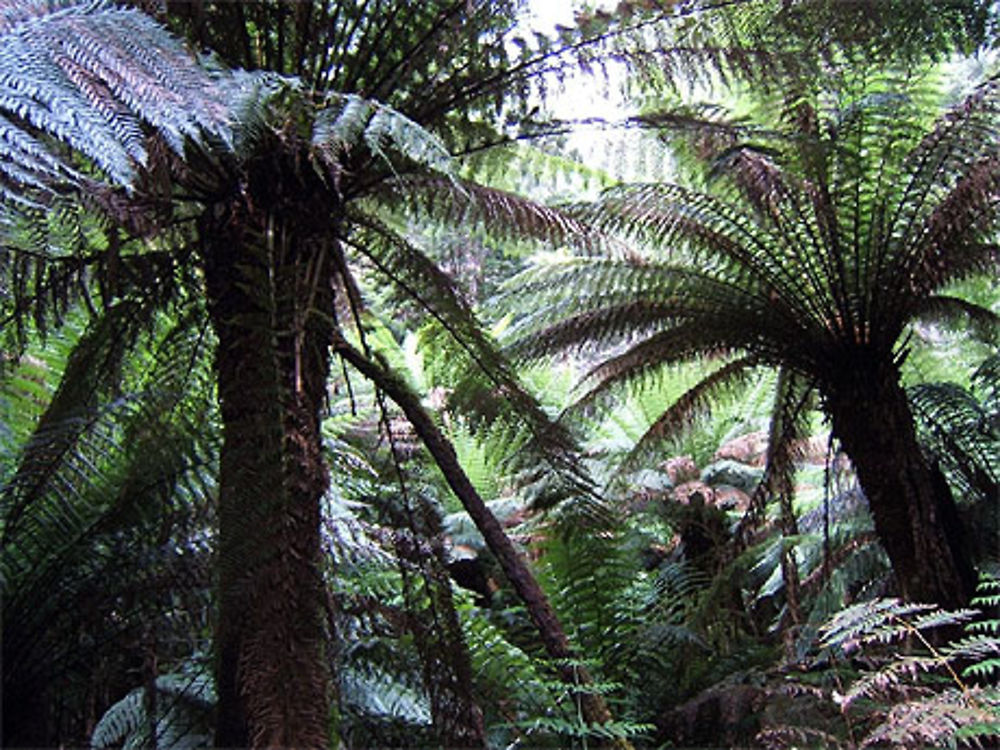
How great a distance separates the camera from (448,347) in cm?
214

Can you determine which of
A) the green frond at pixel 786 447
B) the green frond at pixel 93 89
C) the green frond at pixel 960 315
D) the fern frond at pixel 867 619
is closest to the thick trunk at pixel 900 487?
the green frond at pixel 786 447

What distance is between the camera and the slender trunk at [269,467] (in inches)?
45.0

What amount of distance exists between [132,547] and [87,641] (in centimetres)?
21

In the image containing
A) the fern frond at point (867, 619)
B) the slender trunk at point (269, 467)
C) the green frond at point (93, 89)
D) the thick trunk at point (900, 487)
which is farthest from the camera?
the thick trunk at point (900, 487)

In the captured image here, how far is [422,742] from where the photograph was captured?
200 cm

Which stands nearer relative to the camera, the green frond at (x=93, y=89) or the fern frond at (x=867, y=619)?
the green frond at (x=93, y=89)

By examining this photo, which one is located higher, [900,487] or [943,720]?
[900,487]

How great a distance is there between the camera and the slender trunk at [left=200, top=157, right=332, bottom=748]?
1144 millimetres

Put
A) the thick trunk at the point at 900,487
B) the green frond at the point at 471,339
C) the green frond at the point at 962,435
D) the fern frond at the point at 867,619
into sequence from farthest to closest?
the green frond at the point at 962,435, the thick trunk at the point at 900,487, the green frond at the point at 471,339, the fern frond at the point at 867,619

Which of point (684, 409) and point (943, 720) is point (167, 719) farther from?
Answer: point (684, 409)

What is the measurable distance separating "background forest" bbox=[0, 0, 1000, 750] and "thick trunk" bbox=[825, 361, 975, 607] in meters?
0.01

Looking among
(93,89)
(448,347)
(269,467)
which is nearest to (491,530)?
(269,467)

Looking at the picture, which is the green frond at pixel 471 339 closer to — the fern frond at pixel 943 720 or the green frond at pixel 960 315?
the fern frond at pixel 943 720

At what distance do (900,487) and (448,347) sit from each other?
4.74ft
